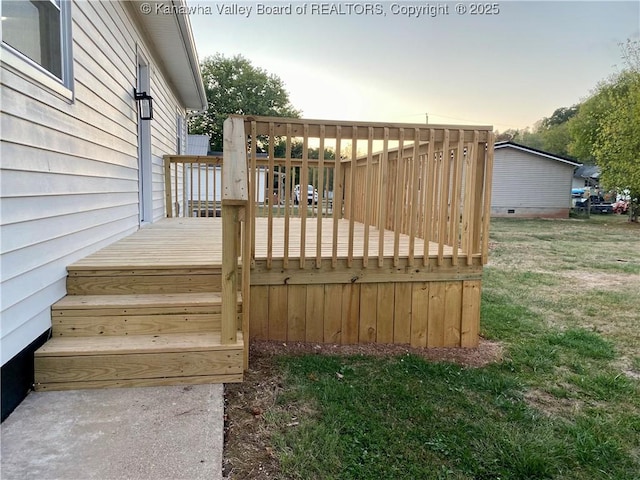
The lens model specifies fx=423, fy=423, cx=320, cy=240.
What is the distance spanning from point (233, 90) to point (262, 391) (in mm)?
33589

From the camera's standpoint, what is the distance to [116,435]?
169cm

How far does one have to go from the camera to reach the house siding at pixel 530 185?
786 inches

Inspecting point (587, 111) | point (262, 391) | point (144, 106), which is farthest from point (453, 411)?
point (587, 111)

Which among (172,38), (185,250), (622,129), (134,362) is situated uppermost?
(622,129)

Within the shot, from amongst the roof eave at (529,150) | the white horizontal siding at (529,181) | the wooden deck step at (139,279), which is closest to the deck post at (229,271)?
the wooden deck step at (139,279)

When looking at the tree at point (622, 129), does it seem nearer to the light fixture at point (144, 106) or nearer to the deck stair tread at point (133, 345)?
the light fixture at point (144, 106)

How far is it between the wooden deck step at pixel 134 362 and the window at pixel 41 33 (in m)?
1.47

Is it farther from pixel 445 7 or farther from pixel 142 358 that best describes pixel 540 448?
pixel 445 7

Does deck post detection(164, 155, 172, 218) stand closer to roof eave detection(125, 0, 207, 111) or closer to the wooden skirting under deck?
roof eave detection(125, 0, 207, 111)

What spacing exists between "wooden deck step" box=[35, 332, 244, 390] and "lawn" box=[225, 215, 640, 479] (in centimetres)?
19

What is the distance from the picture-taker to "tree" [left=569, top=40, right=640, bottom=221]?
16594mm

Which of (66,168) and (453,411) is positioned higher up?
(66,168)

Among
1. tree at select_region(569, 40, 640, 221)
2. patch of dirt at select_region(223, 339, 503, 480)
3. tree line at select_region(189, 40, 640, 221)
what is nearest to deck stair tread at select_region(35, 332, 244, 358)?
patch of dirt at select_region(223, 339, 503, 480)

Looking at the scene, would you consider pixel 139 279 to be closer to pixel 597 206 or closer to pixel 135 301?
pixel 135 301
